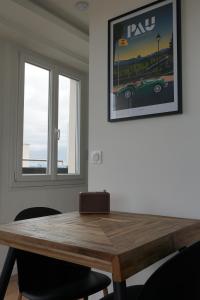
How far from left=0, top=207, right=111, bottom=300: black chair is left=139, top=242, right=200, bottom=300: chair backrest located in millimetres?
729

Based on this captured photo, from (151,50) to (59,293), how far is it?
1.54 meters

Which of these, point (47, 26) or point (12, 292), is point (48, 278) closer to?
point (12, 292)

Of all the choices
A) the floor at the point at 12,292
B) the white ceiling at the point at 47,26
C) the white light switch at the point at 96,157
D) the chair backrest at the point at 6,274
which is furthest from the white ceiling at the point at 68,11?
the floor at the point at 12,292

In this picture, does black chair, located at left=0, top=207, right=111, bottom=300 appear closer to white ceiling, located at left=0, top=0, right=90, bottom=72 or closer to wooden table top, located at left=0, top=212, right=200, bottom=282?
wooden table top, located at left=0, top=212, right=200, bottom=282

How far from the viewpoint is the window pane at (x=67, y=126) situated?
348cm

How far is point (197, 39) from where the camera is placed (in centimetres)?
177

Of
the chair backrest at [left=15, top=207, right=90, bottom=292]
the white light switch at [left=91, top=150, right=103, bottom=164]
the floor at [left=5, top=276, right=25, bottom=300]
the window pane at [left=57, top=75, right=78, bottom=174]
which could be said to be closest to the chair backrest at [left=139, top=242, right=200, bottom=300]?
the chair backrest at [left=15, top=207, right=90, bottom=292]

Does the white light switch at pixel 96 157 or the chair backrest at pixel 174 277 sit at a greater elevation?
the white light switch at pixel 96 157

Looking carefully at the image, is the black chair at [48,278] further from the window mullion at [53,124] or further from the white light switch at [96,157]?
the window mullion at [53,124]

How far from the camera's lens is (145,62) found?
1.94m

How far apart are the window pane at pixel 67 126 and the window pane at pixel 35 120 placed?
210mm

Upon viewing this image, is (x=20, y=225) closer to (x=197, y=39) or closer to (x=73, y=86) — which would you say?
(x=197, y=39)

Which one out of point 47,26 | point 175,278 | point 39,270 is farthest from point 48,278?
point 47,26

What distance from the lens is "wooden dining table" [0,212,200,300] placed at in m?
0.96
